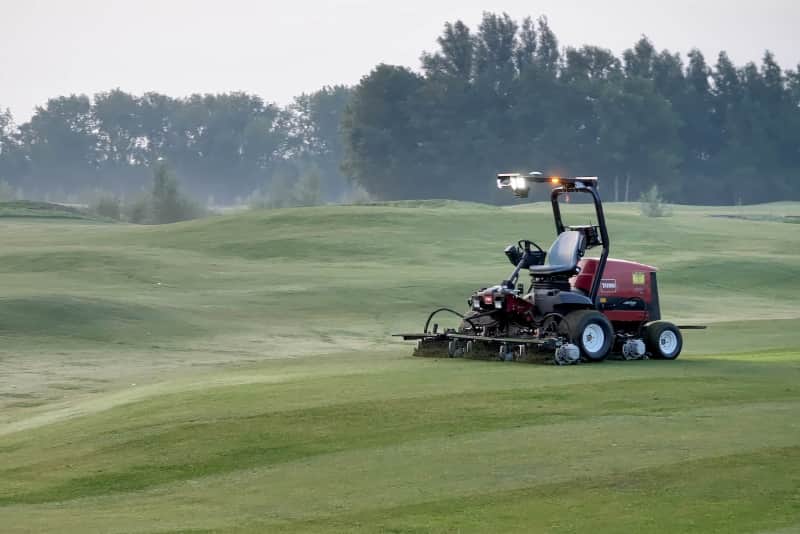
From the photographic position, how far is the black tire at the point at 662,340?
70.7 feet

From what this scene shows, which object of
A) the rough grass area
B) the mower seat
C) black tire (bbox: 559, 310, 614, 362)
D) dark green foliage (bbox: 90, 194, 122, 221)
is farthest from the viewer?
dark green foliage (bbox: 90, 194, 122, 221)

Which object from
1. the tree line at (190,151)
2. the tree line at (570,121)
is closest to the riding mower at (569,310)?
the tree line at (570,121)

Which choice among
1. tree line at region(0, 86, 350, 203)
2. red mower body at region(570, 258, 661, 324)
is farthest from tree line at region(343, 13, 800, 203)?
red mower body at region(570, 258, 661, 324)

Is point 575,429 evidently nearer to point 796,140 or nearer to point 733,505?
→ point 733,505

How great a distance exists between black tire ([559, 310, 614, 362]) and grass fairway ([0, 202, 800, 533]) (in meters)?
0.28

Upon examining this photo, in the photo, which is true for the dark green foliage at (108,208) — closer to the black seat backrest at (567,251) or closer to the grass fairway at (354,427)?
the grass fairway at (354,427)

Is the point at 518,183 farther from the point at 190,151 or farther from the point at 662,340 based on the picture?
the point at 190,151

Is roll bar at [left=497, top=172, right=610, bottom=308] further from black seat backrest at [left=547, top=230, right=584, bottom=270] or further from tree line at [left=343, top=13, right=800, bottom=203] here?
tree line at [left=343, top=13, right=800, bottom=203]

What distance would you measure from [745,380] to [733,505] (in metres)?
6.93

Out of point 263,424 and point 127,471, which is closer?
point 127,471

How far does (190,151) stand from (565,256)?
176 meters

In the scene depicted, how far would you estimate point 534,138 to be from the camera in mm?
128500

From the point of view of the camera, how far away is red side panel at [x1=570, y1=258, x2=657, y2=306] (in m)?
21.4

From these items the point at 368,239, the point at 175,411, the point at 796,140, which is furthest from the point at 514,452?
the point at 796,140
